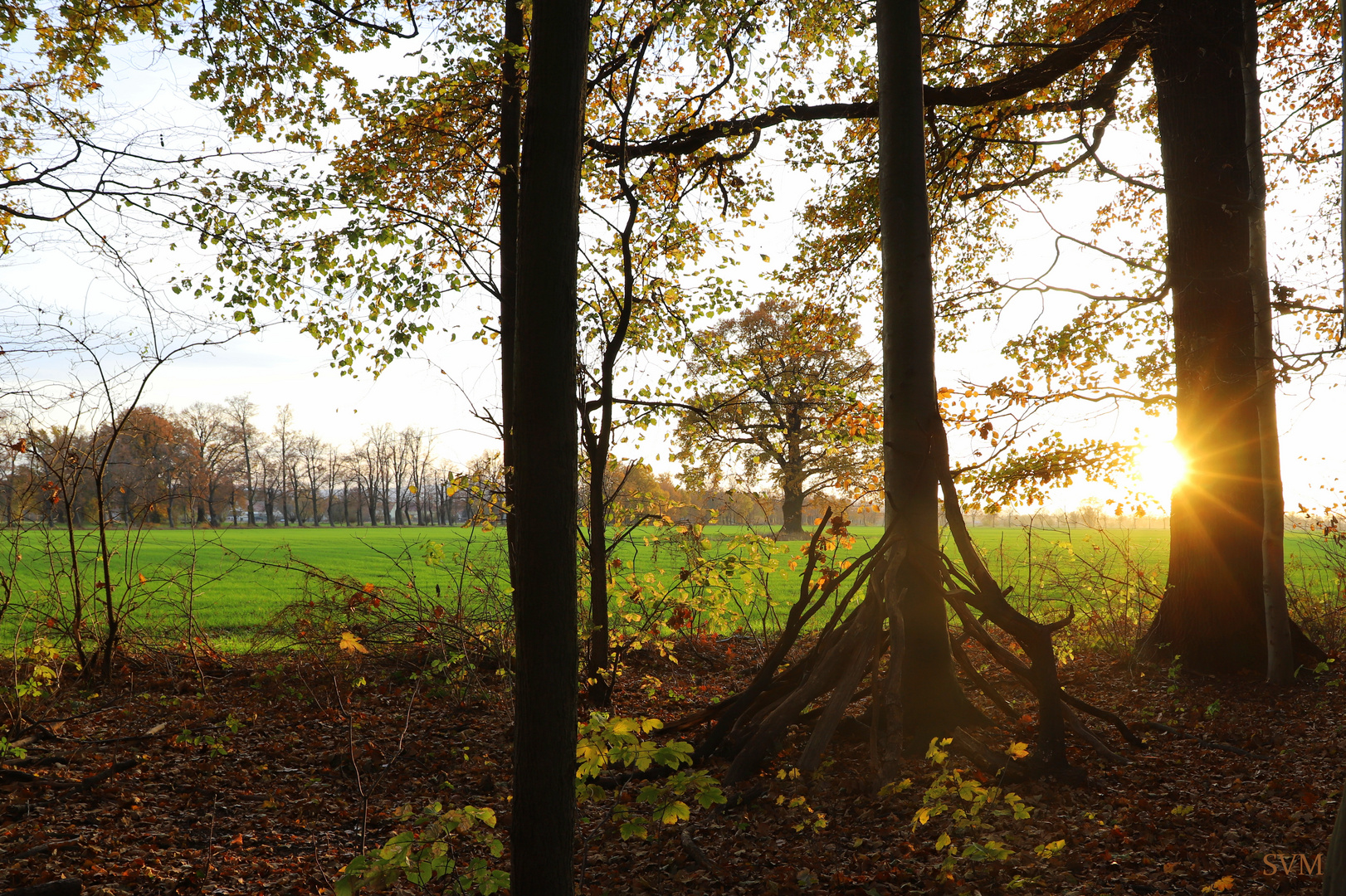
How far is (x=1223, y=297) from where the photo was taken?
7.33 metres

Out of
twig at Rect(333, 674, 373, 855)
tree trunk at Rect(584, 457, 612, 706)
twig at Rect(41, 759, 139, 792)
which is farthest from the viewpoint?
tree trunk at Rect(584, 457, 612, 706)

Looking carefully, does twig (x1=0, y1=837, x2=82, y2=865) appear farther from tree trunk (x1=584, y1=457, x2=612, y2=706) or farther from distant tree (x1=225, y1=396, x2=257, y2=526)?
distant tree (x1=225, y1=396, x2=257, y2=526)

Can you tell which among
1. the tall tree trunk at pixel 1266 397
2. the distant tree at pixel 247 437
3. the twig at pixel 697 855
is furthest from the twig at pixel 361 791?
the distant tree at pixel 247 437

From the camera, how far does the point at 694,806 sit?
497 centimetres

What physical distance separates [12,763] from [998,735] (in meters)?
7.26

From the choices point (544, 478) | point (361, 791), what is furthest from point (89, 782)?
point (544, 478)

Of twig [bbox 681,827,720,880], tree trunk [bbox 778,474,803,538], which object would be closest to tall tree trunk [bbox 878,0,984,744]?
twig [bbox 681,827,720,880]

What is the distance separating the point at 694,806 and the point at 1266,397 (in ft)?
21.1

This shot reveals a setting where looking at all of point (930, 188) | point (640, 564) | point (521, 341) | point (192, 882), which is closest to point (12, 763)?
point (192, 882)

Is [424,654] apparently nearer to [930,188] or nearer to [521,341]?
[521,341]

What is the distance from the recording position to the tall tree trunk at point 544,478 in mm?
2869

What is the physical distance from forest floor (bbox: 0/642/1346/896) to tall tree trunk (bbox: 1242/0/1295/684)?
52 cm

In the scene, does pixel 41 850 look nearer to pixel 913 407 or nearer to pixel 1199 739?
pixel 913 407

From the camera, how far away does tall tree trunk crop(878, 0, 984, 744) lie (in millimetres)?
5320
